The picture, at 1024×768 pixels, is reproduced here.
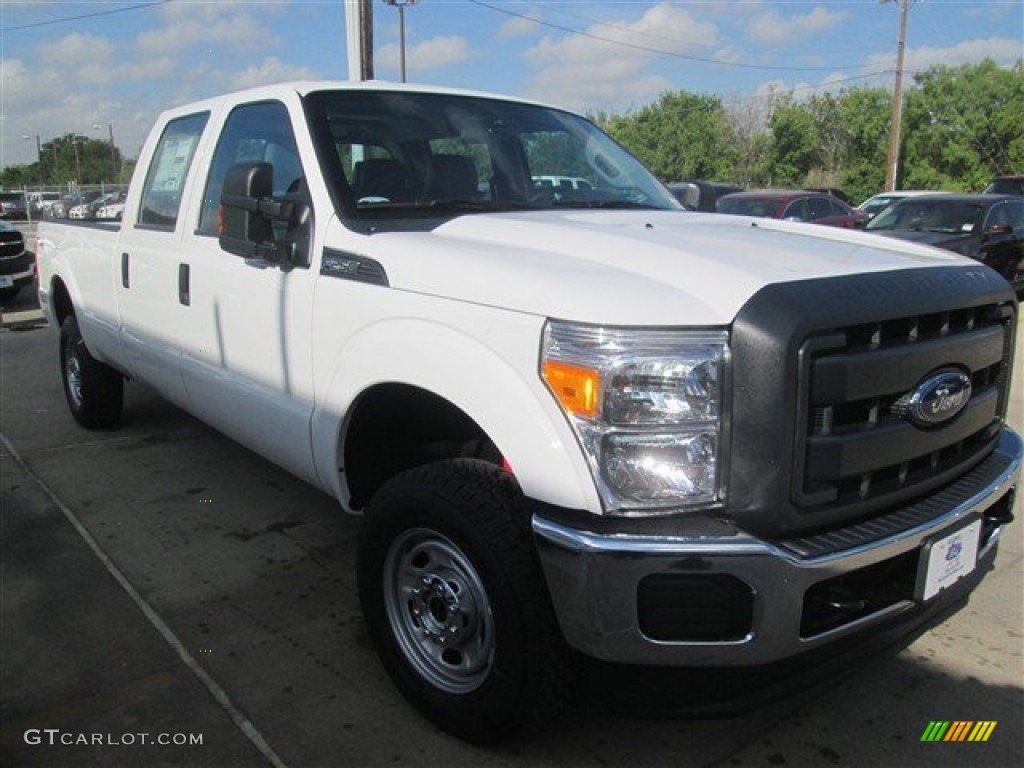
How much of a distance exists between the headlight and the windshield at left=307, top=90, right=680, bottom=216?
1.34 meters

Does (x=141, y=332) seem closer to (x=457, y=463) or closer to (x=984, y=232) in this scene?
(x=457, y=463)

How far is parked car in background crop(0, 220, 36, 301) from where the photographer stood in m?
12.1

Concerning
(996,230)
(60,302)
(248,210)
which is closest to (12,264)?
(60,302)

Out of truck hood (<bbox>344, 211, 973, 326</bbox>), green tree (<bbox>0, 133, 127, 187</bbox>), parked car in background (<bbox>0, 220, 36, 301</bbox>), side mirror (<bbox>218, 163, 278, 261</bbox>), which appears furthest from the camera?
green tree (<bbox>0, 133, 127, 187</bbox>)

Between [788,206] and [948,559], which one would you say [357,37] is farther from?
[948,559]

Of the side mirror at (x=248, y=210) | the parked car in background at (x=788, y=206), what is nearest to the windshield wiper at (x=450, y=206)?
the side mirror at (x=248, y=210)

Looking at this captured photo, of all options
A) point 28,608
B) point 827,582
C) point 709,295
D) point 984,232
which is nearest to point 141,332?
point 28,608

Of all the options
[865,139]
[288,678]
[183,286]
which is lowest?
[288,678]

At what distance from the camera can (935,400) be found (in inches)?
88.1

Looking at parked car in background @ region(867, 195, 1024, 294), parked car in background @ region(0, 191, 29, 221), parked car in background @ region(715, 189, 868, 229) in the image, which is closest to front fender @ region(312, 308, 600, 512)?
Answer: parked car in background @ region(867, 195, 1024, 294)

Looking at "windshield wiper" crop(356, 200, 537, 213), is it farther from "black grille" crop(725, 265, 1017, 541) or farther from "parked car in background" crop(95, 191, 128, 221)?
"parked car in background" crop(95, 191, 128, 221)

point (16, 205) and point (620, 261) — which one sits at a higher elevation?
point (620, 261)

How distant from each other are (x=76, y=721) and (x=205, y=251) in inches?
77.3

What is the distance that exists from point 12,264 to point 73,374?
7.78 meters
